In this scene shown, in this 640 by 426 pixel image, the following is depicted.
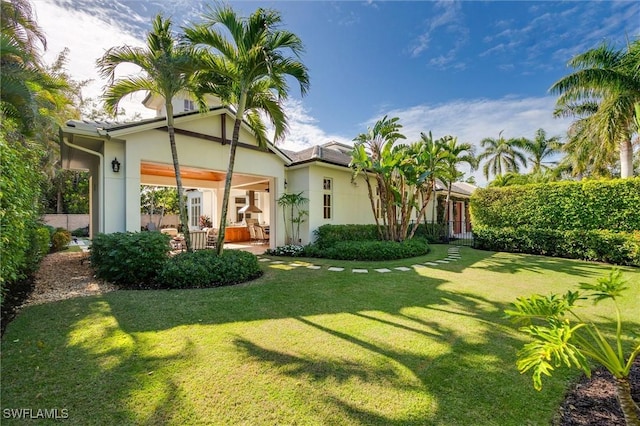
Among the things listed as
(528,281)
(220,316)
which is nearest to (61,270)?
(220,316)

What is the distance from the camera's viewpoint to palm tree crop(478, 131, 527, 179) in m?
32.2

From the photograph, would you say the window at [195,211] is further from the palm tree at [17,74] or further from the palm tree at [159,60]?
the palm tree at [159,60]

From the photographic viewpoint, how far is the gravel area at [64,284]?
6.08 meters

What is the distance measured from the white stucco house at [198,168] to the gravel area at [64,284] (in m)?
1.43

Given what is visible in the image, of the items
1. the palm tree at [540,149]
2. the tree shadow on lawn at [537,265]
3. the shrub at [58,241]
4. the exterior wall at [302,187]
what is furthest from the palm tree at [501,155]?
the shrub at [58,241]

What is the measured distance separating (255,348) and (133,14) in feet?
33.9

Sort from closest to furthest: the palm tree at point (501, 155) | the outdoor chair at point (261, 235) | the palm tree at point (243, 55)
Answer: the palm tree at point (243, 55) < the outdoor chair at point (261, 235) < the palm tree at point (501, 155)

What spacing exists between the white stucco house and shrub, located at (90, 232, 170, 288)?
5.81ft

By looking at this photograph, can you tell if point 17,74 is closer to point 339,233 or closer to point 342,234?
point 339,233

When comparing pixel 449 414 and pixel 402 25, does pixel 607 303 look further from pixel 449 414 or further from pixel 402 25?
pixel 402 25

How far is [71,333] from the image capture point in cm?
422

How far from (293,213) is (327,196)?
7.16 ft

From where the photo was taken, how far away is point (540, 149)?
103 ft

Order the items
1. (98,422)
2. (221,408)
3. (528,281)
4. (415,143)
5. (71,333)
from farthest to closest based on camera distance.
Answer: (415,143)
(528,281)
(71,333)
(221,408)
(98,422)
